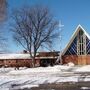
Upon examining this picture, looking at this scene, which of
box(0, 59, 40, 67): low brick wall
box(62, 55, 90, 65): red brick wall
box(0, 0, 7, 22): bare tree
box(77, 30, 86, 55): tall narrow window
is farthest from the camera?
box(0, 59, 40, 67): low brick wall

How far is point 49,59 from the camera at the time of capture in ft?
214

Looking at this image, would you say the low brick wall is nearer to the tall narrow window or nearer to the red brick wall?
the red brick wall

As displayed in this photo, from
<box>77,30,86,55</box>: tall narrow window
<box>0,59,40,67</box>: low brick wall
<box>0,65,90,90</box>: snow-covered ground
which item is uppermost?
<box>77,30,86,55</box>: tall narrow window

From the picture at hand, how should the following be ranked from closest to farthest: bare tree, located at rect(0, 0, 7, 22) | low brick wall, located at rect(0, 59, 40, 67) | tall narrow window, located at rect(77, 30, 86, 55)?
bare tree, located at rect(0, 0, 7, 22)
tall narrow window, located at rect(77, 30, 86, 55)
low brick wall, located at rect(0, 59, 40, 67)

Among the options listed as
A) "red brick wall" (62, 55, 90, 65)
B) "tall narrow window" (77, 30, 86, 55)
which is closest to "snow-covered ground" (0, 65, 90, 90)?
"red brick wall" (62, 55, 90, 65)

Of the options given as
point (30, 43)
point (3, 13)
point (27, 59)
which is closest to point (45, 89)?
point (3, 13)

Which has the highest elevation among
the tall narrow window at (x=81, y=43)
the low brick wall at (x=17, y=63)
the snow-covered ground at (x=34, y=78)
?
the tall narrow window at (x=81, y=43)

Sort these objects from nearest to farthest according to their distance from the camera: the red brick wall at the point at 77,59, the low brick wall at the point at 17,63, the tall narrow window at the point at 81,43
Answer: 1. the red brick wall at the point at 77,59
2. the tall narrow window at the point at 81,43
3. the low brick wall at the point at 17,63

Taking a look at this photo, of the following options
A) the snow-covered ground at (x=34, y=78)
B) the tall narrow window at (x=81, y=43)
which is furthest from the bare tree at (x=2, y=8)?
the tall narrow window at (x=81, y=43)

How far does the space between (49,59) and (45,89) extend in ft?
142

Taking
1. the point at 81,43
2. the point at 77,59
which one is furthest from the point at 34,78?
the point at 77,59

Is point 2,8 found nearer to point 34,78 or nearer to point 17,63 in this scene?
point 34,78

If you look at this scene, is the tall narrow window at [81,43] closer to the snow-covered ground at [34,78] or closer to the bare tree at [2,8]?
the snow-covered ground at [34,78]

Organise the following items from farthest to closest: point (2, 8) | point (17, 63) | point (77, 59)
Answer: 1. point (17, 63)
2. point (77, 59)
3. point (2, 8)
